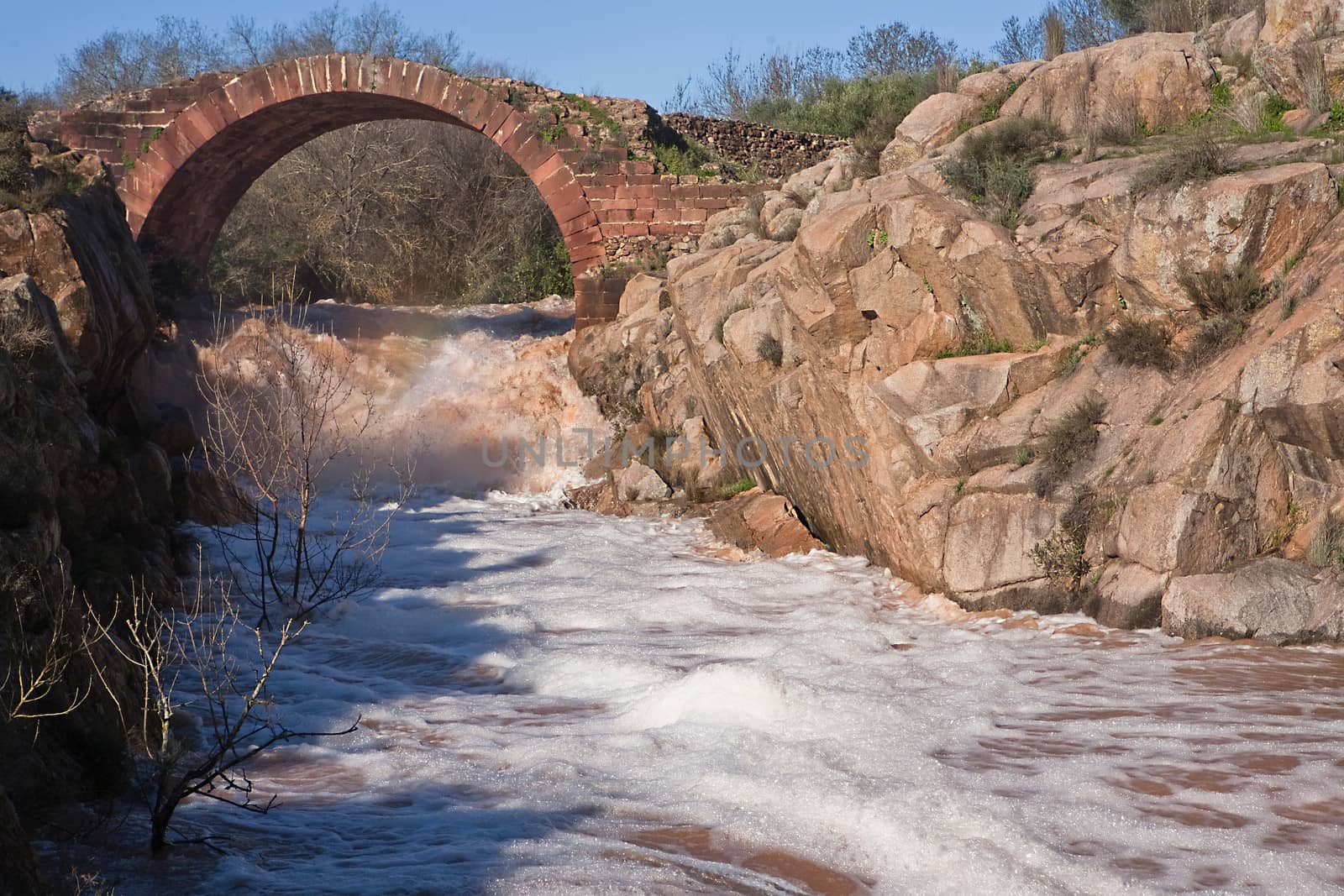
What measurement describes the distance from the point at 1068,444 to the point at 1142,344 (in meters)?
0.83

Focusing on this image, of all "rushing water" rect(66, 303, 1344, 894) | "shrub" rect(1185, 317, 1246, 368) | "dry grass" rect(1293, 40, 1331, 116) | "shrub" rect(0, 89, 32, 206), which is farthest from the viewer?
"shrub" rect(0, 89, 32, 206)

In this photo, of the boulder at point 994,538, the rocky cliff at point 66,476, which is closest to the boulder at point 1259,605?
the boulder at point 994,538

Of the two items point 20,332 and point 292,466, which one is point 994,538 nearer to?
point 292,466

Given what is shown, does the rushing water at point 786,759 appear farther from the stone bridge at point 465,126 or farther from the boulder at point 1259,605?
the stone bridge at point 465,126

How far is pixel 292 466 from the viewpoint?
32.5ft

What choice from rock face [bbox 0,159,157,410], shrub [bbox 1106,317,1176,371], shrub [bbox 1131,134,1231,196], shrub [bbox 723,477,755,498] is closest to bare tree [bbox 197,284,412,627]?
rock face [bbox 0,159,157,410]

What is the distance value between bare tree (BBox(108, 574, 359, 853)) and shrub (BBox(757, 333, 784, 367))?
4.45 m

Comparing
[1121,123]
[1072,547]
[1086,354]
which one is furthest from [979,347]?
[1121,123]

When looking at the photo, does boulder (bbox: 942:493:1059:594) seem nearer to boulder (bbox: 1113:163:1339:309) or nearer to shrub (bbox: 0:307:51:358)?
boulder (bbox: 1113:163:1339:309)

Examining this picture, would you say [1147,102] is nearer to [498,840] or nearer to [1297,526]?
[1297,526]

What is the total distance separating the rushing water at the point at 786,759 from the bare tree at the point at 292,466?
0.69 metres

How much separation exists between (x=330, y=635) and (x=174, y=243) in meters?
11.5

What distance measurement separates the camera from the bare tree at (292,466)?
351 inches

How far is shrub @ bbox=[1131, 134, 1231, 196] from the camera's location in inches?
303
